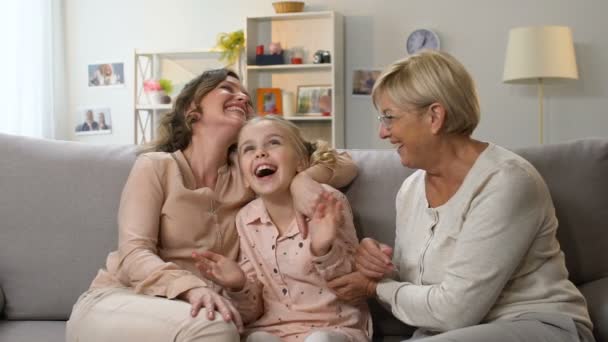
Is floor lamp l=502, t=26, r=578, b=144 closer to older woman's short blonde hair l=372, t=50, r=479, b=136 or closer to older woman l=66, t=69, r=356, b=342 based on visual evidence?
older woman l=66, t=69, r=356, b=342

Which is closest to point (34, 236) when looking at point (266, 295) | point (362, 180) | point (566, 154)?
point (266, 295)

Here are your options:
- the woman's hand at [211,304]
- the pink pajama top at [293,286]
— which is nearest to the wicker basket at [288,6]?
the pink pajama top at [293,286]

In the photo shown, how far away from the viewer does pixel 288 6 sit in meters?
5.40

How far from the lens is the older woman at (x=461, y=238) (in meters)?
1.61

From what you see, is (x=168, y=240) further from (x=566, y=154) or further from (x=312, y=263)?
(x=566, y=154)

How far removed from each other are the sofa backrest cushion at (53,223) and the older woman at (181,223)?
0.50ft

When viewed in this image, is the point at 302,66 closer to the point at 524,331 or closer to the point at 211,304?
the point at 211,304

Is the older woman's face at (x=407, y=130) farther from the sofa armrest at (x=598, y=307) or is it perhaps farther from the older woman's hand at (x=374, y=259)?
the sofa armrest at (x=598, y=307)

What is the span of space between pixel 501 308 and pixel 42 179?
1.35 meters

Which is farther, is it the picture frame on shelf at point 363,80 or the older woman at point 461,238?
the picture frame on shelf at point 363,80

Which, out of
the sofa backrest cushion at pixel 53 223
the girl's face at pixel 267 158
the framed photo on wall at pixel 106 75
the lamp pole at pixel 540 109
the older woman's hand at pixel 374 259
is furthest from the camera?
the framed photo on wall at pixel 106 75

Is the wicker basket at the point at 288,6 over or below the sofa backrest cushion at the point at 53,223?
over

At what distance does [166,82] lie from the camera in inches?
222

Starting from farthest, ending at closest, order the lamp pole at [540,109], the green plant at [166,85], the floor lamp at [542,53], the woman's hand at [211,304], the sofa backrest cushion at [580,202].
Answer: the green plant at [166,85] → the lamp pole at [540,109] → the floor lamp at [542,53] → the sofa backrest cushion at [580,202] → the woman's hand at [211,304]
